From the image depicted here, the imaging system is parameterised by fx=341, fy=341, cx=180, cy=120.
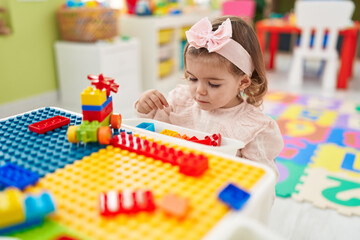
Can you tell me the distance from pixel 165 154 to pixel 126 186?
102 mm

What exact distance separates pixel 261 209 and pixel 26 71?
237 cm

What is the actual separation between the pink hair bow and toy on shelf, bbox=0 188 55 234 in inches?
22.4

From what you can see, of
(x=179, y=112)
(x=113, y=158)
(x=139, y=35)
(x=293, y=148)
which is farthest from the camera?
(x=139, y=35)

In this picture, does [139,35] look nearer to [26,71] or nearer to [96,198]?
[26,71]

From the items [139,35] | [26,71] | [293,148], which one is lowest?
[293,148]

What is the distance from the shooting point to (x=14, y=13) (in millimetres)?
2311

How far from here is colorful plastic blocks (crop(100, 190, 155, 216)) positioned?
428 millimetres

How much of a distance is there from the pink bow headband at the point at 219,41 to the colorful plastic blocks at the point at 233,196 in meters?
0.46

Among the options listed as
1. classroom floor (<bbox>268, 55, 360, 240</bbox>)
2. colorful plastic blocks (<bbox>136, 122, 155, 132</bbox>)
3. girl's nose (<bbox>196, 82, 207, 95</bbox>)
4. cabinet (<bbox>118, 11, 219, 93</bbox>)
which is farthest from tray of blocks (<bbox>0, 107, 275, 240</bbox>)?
cabinet (<bbox>118, 11, 219, 93</bbox>)

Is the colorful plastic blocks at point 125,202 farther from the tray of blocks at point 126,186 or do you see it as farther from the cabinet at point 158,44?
the cabinet at point 158,44

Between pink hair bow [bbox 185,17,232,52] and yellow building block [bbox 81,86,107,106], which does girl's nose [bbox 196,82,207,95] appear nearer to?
pink hair bow [bbox 185,17,232,52]

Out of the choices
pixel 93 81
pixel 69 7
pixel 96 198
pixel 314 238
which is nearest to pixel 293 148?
pixel 314 238

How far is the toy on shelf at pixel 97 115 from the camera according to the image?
2.00 ft

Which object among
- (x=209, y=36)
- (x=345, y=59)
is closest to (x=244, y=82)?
(x=209, y=36)
